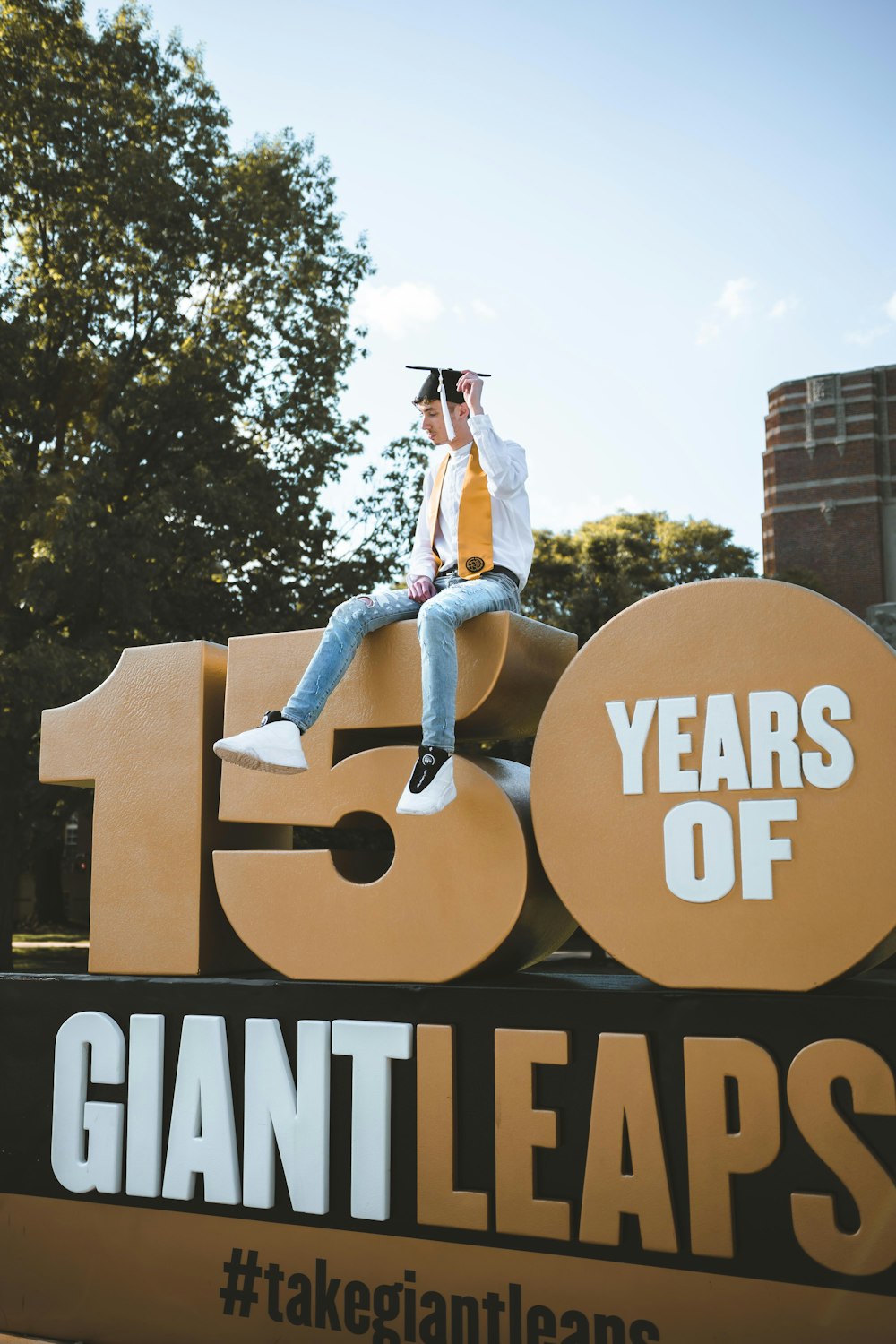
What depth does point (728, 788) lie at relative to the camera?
345 cm

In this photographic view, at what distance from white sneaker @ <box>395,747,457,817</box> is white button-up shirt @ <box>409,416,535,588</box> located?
82cm

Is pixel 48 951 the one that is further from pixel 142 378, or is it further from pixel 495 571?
pixel 495 571

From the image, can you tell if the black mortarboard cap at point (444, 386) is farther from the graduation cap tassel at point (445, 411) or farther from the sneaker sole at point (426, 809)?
the sneaker sole at point (426, 809)

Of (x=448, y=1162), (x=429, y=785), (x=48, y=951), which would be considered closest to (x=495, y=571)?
(x=429, y=785)

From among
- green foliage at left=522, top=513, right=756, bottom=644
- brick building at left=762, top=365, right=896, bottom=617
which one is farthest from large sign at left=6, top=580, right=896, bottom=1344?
brick building at left=762, top=365, right=896, bottom=617

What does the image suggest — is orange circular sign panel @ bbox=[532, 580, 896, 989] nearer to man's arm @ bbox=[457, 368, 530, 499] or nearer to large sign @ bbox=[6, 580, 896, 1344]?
large sign @ bbox=[6, 580, 896, 1344]

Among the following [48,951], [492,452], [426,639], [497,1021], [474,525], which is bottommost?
[48,951]

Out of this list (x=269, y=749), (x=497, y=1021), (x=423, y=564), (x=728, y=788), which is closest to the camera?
(x=728, y=788)

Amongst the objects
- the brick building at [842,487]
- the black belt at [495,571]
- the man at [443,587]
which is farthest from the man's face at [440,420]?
the brick building at [842,487]

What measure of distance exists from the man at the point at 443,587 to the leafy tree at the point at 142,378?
922cm

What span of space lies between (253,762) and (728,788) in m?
1.56

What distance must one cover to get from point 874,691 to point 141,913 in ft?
9.32

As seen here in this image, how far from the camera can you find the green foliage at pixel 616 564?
68.7ft

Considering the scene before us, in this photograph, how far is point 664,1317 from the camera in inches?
125
